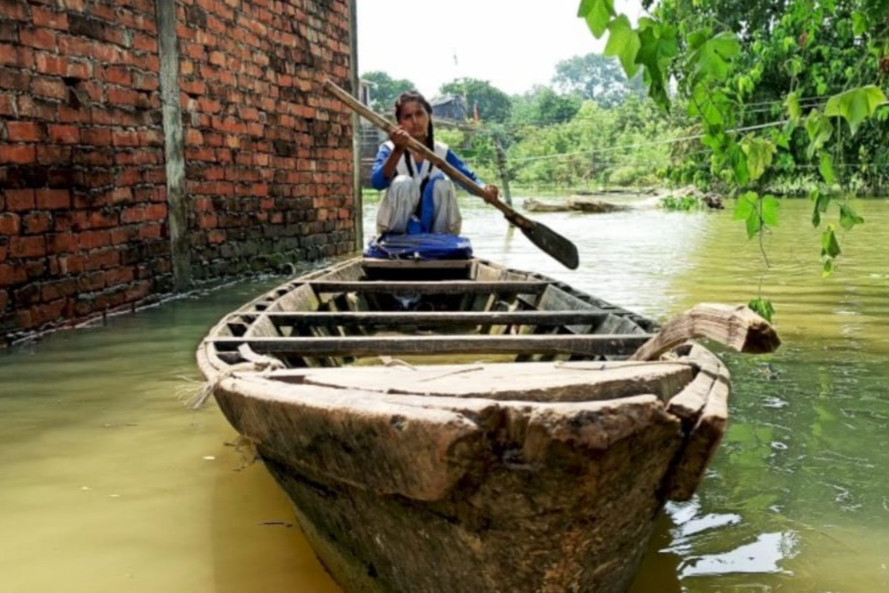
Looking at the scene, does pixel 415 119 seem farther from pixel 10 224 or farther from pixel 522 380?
pixel 522 380

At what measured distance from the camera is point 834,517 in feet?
7.75

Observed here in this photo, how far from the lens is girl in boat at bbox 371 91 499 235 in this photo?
5.11 meters

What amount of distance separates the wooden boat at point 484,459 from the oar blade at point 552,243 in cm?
317

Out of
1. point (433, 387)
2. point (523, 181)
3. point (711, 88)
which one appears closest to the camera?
point (433, 387)

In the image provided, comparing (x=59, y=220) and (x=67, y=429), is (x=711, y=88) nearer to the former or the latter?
(x=67, y=429)

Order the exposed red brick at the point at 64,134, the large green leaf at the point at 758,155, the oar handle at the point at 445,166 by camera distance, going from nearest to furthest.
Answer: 1. the large green leaf at the point at 758,155
2. the exposed red brick at the point at 64,134
3. the oar handle at the point at 445,166

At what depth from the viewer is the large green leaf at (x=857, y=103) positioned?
1.87 m

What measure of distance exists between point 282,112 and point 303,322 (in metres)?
4.51

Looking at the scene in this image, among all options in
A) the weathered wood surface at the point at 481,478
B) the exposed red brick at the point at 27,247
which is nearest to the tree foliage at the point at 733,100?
the weathered wood surface at the point at 481,478

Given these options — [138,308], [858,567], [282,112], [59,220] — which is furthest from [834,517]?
[282,112]

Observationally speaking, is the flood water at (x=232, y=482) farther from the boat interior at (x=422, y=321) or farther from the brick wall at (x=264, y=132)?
the brick wall at (x=264, y=132)

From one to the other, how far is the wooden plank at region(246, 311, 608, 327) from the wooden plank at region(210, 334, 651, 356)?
0.51m

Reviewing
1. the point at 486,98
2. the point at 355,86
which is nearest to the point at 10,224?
the point at 355,86

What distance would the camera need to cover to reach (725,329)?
1646mm
